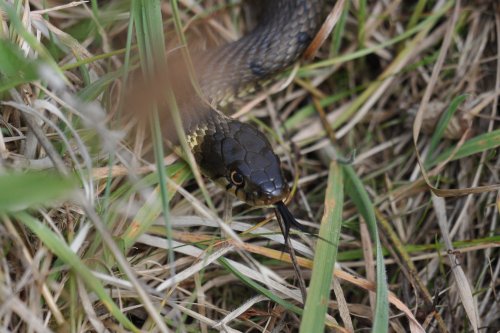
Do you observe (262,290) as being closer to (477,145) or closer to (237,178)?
(237,178)

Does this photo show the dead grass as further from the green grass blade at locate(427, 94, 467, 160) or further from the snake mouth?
the snake mouth

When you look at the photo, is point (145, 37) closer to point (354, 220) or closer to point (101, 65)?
point (101, 65)

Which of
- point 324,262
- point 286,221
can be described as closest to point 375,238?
point 324,262

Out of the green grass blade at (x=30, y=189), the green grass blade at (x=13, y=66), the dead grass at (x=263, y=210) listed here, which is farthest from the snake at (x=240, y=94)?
the green grass blade at (x=30, y=189)

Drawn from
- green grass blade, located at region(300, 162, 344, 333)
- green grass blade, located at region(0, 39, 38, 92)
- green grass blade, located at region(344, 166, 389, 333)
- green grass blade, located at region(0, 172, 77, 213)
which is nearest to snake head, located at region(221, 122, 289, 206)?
green grass blade, located at region(300, 162, 344, 333)

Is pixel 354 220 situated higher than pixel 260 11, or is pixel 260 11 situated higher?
pixel 260 11

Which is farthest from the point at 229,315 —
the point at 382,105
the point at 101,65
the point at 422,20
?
the point at 422,20

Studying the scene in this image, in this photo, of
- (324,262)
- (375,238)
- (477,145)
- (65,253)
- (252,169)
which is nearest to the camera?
(65,253)
